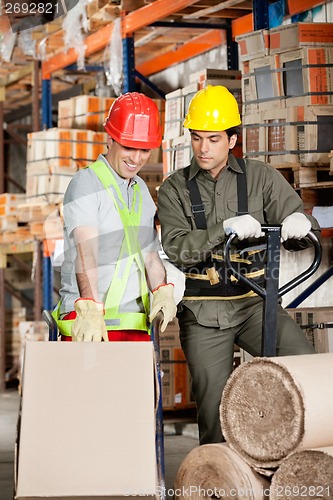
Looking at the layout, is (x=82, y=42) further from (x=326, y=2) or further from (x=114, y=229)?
(x=114, y=229)

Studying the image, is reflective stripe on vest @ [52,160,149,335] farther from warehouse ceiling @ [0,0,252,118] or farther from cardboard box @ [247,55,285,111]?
warehouse ceiling @ [0,0,252,118]

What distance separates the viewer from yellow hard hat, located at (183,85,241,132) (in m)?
5.02

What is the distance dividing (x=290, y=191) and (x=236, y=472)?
1.67 m

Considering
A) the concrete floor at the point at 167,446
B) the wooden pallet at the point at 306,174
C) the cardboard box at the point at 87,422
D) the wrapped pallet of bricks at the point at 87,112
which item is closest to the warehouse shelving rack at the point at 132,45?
the wrapped pallet of bricks at the point at 87,112

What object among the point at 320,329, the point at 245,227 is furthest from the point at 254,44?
the point at 245,227

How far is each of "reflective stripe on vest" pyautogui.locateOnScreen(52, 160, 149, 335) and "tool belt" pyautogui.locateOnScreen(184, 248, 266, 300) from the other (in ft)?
0.90

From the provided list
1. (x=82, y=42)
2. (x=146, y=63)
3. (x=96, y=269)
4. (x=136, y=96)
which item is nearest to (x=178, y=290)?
(x=96, y=269)

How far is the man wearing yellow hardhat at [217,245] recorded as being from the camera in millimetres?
4914

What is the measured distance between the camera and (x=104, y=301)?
4.78 m

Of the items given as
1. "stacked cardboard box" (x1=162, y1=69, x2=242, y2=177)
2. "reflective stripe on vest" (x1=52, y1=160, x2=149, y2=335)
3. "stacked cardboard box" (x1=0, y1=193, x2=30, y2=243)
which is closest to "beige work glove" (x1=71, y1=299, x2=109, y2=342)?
"reflective stripe on vest" (x1=52, y1=160, x2=149, y2=335)

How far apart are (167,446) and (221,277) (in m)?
3.32

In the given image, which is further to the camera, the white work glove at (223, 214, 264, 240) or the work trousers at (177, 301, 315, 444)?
the work trousers at (177, 301, 315, 444)

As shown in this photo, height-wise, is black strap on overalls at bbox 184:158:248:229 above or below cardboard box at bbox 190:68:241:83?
below

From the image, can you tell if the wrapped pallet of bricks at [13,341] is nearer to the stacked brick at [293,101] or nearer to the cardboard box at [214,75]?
the cardboard box at [214,75]
